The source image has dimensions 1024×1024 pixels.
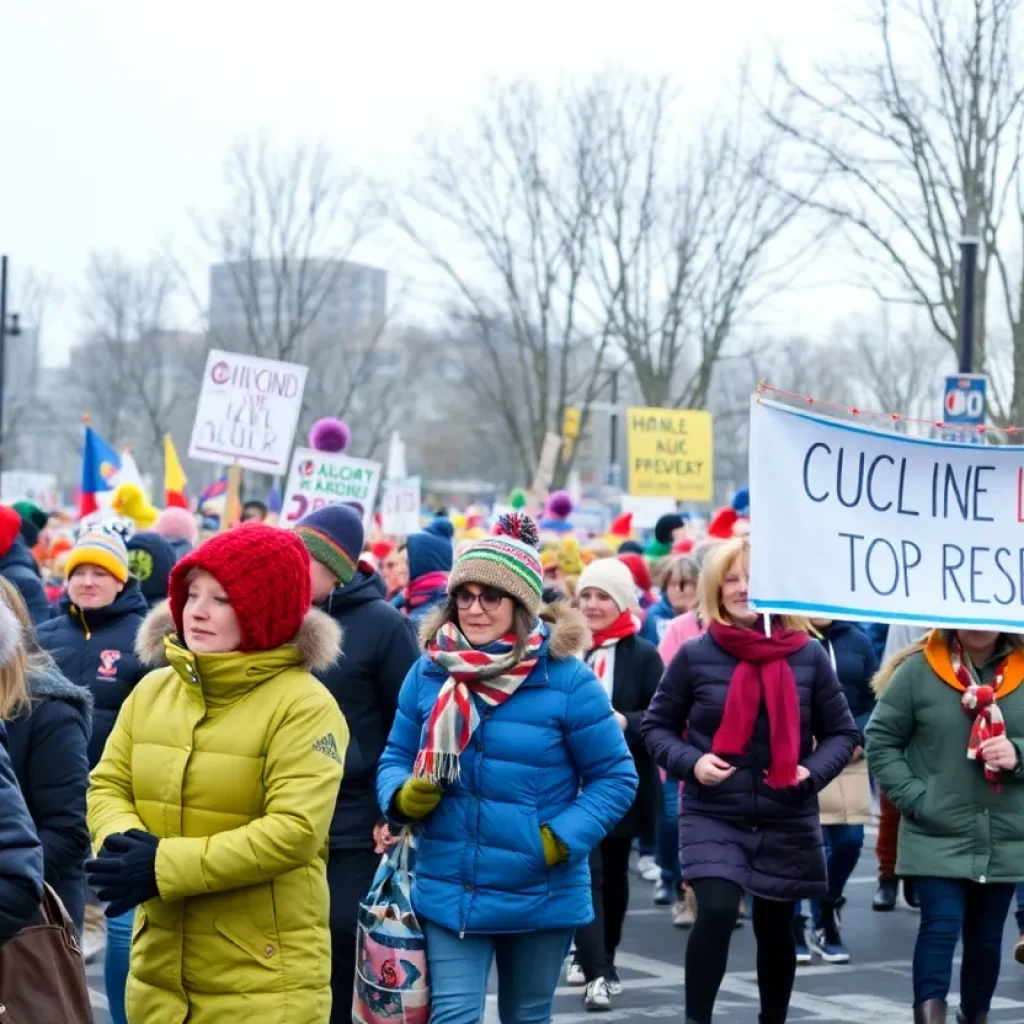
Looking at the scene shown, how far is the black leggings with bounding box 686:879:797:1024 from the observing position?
7199 mm

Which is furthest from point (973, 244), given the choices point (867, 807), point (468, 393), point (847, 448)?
point (468, 393)

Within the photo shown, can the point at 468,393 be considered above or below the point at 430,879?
above

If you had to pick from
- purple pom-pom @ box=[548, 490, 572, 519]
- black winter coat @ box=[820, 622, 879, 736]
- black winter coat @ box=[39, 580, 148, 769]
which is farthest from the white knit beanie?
purple pom-pom @ box=[548, 490, 572, 519]

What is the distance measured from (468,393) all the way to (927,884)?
69.2 m

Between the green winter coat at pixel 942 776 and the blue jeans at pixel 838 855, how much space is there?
2443mm

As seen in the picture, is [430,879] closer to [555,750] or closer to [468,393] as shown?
[555,750]

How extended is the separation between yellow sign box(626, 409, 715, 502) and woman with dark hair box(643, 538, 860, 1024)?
17996 millimetres

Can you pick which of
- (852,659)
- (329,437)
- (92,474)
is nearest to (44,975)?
(852,659)

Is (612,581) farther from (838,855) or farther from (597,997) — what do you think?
(597,997)

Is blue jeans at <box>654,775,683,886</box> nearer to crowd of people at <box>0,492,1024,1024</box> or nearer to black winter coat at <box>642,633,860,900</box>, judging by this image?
crowd of people at <box>0,492,1024,1024</box>

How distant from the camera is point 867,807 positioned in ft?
32.9

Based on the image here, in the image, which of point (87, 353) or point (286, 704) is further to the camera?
point (87, 353)

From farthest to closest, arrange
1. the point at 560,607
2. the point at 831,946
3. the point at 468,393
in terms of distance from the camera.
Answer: the point at 468,393 → the point at 831,946 → the point at 560,607

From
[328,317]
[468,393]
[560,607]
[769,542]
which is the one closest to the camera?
[560,607]
